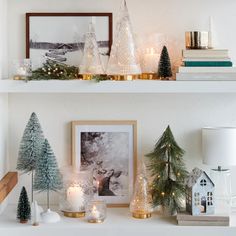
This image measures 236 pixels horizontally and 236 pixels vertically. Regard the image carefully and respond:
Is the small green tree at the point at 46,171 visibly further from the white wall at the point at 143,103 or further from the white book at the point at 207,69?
the white book at the point at 207,69

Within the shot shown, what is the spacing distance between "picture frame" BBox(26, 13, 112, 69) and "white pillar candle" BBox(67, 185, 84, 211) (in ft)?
1.71

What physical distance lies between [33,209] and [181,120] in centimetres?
73

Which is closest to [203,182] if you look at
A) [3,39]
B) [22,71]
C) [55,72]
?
[55,72]

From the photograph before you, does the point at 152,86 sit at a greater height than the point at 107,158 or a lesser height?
greater

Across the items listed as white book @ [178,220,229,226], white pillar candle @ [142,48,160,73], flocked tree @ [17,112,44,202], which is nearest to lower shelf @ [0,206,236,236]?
white book @ [178,220,229,226]

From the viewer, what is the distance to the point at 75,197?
2.24 meters

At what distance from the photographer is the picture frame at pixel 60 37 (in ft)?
7.69

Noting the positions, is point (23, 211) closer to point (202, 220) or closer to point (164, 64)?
point (202, 220)

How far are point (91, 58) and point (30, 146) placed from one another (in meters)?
0.43

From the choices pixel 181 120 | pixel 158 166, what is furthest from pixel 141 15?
pixel 158 166

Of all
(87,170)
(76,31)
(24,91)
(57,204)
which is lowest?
(57,204)

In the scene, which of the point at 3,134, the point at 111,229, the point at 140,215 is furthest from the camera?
the point at 3,134

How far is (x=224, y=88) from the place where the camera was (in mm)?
2170

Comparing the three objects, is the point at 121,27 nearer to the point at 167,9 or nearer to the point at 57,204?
the point at 167,9
